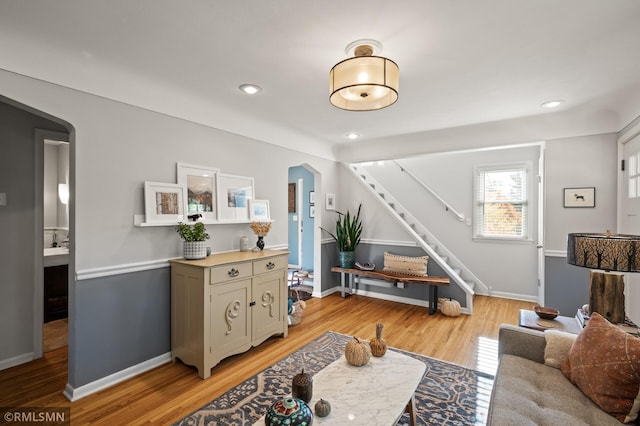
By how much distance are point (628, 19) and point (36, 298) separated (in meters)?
4.69

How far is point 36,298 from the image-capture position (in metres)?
2.74

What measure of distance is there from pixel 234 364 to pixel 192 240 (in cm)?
114

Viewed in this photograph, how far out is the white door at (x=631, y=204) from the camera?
8.80 ft

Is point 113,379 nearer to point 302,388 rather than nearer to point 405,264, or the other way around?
point 302,388

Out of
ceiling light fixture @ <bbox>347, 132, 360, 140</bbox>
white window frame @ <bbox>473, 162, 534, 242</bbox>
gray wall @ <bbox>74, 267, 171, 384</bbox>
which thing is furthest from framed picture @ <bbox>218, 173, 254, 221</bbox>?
white window frame @ <bbox>473, 162, 534, 242</bbox>

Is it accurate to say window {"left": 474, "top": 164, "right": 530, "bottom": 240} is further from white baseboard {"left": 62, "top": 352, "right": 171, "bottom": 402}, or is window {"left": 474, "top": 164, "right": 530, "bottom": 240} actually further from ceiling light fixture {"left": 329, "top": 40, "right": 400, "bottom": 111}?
white baseboard {"left": 62, "top": 352, "right": 171, "bottom": 402}

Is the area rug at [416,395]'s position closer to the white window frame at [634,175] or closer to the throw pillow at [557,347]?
the throw pillow at [557,347]

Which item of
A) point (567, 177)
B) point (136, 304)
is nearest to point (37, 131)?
point (136, 304)

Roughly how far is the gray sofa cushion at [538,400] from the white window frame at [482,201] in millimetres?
3393

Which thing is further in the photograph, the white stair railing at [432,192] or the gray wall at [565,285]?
the white stair railing at [432,192]

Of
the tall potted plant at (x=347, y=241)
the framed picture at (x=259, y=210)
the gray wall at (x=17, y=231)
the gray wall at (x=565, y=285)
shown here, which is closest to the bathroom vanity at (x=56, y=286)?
the gray wall at (x=17, y=231)

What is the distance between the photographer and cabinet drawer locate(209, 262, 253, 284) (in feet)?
8.28

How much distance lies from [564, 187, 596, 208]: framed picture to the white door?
218 mm

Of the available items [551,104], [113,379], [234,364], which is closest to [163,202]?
[113,379]
